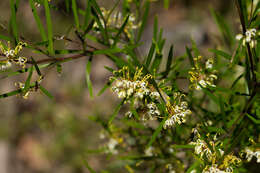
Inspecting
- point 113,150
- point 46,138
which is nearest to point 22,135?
Result: point 46,138

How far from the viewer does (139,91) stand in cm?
69

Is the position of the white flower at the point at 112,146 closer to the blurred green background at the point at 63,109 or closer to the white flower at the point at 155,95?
the white flower at the point at 155,95

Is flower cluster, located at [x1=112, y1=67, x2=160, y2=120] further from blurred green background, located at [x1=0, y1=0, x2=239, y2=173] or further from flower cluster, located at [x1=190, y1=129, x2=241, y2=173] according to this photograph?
blurred green background, located at [x1=0, y1=0, x2=239, y2=173]

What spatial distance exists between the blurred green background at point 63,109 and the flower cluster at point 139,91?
2.29 metres

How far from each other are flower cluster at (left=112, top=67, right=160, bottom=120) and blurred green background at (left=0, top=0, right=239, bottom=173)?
229 cm

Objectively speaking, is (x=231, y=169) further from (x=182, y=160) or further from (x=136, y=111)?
(x=182, y=160)

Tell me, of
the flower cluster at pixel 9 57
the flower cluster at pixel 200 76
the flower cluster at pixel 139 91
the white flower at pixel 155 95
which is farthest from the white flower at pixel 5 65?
the flower cluster at pixel 200 76

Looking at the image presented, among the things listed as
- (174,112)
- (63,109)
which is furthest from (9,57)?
(63,109)

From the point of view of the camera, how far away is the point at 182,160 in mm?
1164

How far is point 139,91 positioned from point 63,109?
2.73 metres

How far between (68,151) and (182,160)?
213cm

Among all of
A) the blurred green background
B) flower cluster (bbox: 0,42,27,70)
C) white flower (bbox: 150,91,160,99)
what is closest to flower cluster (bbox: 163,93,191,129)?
white flower (bbox: 150,91,160,99)

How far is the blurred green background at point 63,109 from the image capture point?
3053 mm

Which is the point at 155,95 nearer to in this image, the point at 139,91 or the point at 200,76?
the point at 139,91
